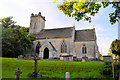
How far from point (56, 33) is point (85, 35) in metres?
8.26

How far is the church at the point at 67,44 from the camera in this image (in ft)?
98.5

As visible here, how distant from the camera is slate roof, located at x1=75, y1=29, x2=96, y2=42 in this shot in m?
31.6

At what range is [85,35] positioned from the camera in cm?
3316

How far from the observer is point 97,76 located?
304 inches

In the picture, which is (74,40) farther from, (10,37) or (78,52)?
(10,37)

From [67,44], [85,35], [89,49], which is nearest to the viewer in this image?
[89,49]

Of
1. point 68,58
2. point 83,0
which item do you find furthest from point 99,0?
point 68,58

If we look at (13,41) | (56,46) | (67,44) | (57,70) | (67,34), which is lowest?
(57,70)

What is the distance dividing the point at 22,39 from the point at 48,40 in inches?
274

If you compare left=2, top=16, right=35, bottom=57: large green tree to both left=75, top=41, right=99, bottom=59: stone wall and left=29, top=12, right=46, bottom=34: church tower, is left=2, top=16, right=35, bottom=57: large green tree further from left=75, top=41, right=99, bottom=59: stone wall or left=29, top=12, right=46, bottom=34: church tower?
left=75, top=41, right=99, bottom=59: stone wall

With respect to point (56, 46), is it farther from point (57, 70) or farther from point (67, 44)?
point (57, 70)

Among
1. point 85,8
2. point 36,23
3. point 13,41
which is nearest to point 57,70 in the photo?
point 85,8

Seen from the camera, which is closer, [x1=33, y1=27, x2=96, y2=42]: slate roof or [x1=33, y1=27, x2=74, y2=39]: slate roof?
[x1=33, y1=27, x2=96, y2=42]: slate roof

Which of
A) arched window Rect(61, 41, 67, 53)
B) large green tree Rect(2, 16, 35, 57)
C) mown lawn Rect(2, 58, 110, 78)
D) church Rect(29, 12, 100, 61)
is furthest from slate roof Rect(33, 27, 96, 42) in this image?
mown lawn Rect(2, 58, 110, 78)
